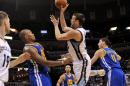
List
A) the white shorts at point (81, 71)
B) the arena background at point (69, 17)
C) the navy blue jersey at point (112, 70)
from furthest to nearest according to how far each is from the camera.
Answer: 1. the arena background at point (69, 17)
2. the navy blue jersey at point (112, 70)
3. the white shorts at point (81, 71)

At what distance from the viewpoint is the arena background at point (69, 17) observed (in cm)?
2475

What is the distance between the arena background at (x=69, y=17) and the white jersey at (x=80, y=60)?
17.7 meters

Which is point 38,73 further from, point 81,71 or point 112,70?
point 112,70

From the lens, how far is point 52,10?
25.4 metres

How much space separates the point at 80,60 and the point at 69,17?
1944 cm

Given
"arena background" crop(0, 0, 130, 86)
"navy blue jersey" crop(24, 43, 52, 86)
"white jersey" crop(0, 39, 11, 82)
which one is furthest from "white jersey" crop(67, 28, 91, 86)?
"arena background" crop(0, 0, 130, 86)

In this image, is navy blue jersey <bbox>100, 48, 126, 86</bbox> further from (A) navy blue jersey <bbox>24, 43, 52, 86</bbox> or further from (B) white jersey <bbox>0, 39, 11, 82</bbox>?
(B) white jersey <bbox>0, 39, 11, 82</bbox>

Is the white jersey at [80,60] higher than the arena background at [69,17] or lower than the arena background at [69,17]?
lower

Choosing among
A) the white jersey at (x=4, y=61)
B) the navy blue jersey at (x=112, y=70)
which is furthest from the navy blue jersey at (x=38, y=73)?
the white jersey at (x=4, y=61)

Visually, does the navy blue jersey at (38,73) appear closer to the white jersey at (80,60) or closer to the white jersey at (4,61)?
the white jersey at (80,60)

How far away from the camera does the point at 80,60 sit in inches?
240

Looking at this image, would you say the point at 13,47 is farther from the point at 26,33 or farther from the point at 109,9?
the point at 26,33

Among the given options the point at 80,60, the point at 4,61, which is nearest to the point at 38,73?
the point at 80,60

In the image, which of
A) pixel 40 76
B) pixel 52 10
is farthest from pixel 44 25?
pixel 40 76
